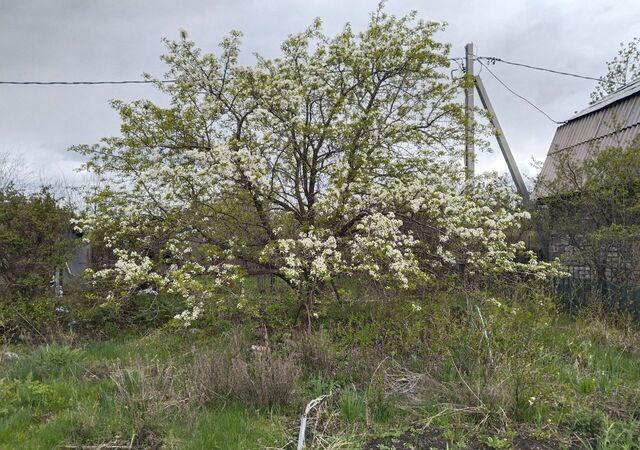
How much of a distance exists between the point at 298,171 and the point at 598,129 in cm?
667

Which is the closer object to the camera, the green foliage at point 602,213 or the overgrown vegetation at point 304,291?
the overgrown vegetation at point 304,291

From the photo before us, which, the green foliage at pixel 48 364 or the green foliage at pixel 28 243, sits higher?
the green foliage at pixel 28 243

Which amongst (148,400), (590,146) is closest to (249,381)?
(148,400)

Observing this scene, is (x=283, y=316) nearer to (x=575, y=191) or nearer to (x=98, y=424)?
(x=98, y=424)

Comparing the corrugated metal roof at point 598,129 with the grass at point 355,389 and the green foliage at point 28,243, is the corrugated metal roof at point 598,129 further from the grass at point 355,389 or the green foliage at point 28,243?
the green foliage at point 28,243

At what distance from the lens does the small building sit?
679 cm

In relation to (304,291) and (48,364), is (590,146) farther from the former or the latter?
(48,364)

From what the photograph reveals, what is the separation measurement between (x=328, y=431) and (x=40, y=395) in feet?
7.78

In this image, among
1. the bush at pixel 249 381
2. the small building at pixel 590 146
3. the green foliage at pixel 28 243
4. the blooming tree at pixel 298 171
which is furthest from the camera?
the small building at pixel 590 146

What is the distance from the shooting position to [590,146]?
25.7 feet

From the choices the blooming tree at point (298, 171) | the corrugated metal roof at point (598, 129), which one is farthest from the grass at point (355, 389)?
the corrugated metal roof at point (598, 129)

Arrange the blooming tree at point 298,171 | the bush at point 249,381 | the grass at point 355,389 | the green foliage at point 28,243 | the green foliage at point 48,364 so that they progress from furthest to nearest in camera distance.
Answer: the green foliage at point 28,243
the blooming tree at point 298,171
the green foliage at point 48,364
the bush at point 249,381
the grass at point 355,389

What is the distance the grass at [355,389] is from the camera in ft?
10.4

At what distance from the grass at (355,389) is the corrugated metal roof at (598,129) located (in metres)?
4.13
